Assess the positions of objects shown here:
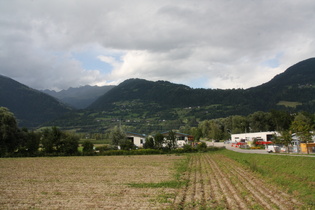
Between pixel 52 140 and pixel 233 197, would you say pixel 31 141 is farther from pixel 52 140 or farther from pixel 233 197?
pixel 233 197

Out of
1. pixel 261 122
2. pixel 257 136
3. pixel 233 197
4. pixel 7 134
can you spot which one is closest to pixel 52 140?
pixel 7 134

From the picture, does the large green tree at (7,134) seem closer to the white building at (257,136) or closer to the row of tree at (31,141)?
the row of tree at (31,141)

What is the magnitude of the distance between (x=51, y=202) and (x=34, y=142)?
58.2 meters

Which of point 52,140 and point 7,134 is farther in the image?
point 52,140

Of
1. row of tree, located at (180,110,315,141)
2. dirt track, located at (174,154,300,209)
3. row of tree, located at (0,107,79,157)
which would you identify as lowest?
dirt track, located at (174,154,300,209)

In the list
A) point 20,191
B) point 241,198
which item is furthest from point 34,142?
point 241,198

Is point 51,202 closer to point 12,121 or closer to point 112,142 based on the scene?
point 12,121

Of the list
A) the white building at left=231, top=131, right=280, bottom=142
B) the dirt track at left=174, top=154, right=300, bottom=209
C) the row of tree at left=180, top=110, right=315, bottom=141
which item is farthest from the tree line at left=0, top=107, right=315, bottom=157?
the row of tree at left=180, top=110, right=315, bottom=141

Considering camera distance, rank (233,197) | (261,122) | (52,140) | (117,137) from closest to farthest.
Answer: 1. (233,197)
2. (52,140)
3. (117,137)
4. (261,122)

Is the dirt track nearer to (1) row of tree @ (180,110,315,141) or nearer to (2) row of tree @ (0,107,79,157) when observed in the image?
(2) row of tree @ (0,107,79,157)

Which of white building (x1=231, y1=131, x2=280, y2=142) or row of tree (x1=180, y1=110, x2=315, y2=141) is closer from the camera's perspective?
white building (x1=231, y1=131, x2=280, y2=142)

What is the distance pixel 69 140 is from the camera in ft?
219

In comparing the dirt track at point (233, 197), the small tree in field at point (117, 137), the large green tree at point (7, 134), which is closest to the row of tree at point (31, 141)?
the large green tree at point (7, 134)

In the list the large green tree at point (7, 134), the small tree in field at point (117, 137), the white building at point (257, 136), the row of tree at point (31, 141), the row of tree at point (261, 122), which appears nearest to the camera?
the large green tree at point (7, 134)
